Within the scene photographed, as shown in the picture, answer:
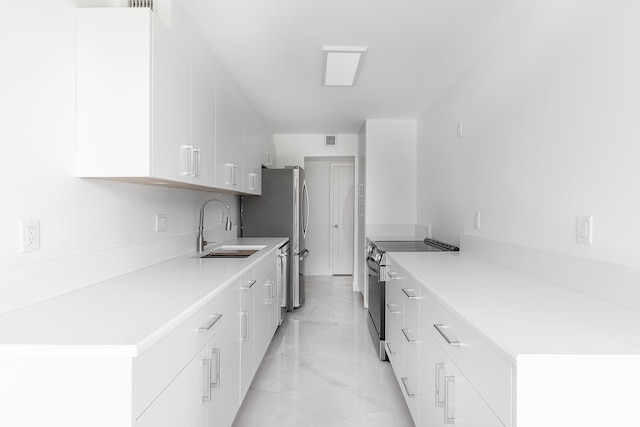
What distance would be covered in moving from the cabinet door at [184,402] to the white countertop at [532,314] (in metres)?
0.89

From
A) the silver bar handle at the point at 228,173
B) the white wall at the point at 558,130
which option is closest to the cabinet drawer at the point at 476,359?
the white wall at the point at 558,130

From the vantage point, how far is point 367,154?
14.9 ft

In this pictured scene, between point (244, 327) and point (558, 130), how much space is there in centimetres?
179

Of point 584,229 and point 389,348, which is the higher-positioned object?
point 584,229

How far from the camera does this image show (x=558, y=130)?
1776 mm

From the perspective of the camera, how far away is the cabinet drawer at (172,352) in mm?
995

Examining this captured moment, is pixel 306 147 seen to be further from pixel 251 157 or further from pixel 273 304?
pixel 273 304

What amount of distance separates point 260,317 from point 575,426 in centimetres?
196

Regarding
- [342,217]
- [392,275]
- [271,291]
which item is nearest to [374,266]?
[392,275]

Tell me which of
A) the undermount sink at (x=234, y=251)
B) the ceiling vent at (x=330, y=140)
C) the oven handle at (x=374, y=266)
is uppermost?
the ceiling vent at (x=330, y=140)

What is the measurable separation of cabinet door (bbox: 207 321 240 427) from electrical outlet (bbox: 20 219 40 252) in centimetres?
70

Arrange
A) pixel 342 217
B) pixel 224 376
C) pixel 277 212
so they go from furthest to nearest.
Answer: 1. pixel 342 217
2. pixel 277 212
3. pixel 224 376

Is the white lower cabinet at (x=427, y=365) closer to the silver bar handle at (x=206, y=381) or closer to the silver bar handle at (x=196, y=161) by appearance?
the silver bar handle at (x=206, y=381)

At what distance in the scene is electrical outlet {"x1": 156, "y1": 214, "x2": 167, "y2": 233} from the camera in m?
2.28
